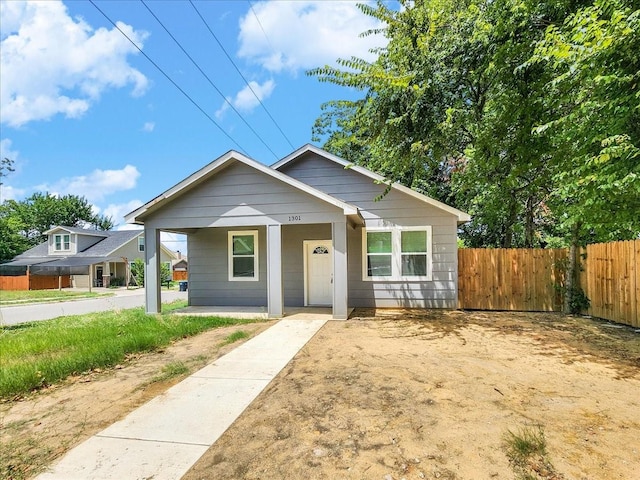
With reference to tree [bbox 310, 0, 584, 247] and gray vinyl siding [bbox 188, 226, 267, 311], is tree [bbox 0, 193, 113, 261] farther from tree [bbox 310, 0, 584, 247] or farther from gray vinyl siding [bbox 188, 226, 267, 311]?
tree [bbox 310, 0, 584, 247]

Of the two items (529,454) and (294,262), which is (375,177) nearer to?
(294,262)

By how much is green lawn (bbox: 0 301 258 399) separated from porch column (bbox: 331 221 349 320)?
223cm

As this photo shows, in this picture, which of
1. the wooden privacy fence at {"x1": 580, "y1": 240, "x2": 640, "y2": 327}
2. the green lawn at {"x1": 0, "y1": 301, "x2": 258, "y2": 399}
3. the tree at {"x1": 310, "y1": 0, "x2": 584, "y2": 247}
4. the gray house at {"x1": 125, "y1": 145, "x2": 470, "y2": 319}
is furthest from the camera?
the gray house at {"x1": 125, "y1": 145, "x2": 470, "y2": 319}

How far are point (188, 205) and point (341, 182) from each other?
4591mm

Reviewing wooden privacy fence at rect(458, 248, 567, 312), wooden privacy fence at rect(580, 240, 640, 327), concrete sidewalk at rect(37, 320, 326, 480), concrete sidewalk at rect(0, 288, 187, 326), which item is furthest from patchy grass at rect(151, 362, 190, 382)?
wooden privacy fence at rect(580, 240, 640, 327)

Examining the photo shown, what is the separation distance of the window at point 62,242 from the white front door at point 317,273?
31216mm

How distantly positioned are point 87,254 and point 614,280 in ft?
118

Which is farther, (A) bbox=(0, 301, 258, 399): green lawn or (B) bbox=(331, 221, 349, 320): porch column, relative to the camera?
(B) bbox=(331, 221, 349, 320): porch column

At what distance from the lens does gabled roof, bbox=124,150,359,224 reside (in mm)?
8664

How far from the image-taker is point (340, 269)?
339 inches

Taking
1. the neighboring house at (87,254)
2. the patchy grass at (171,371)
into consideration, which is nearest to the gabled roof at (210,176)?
the patchy grass at (171,371)

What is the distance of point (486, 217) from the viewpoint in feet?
45.7

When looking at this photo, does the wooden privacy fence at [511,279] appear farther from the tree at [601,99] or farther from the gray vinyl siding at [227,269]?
the gray vinyl siding at [227,269]

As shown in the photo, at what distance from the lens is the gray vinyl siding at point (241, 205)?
8.84m
